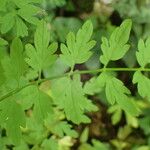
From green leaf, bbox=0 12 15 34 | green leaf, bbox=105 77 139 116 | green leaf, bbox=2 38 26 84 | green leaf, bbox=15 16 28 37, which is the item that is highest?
green leaf, bbox=0 12 15 34

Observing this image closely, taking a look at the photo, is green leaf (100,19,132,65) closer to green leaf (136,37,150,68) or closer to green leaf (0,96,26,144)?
green leaf (136,37,150,68)

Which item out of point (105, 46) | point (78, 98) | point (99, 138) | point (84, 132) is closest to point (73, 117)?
point (78, 98)

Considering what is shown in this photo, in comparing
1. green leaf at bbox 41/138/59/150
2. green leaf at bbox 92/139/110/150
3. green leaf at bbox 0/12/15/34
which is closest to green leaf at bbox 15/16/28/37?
green leaf at bbox 0/12/15/34

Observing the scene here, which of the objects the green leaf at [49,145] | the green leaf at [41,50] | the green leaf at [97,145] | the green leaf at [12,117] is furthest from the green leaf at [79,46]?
the green leaf at [97,145]

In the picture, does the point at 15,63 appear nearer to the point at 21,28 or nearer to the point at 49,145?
the point at 21,28

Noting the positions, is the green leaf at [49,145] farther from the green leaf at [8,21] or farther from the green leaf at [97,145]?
the green leaf at [97,145]

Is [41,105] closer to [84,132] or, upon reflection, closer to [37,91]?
[37,91]
